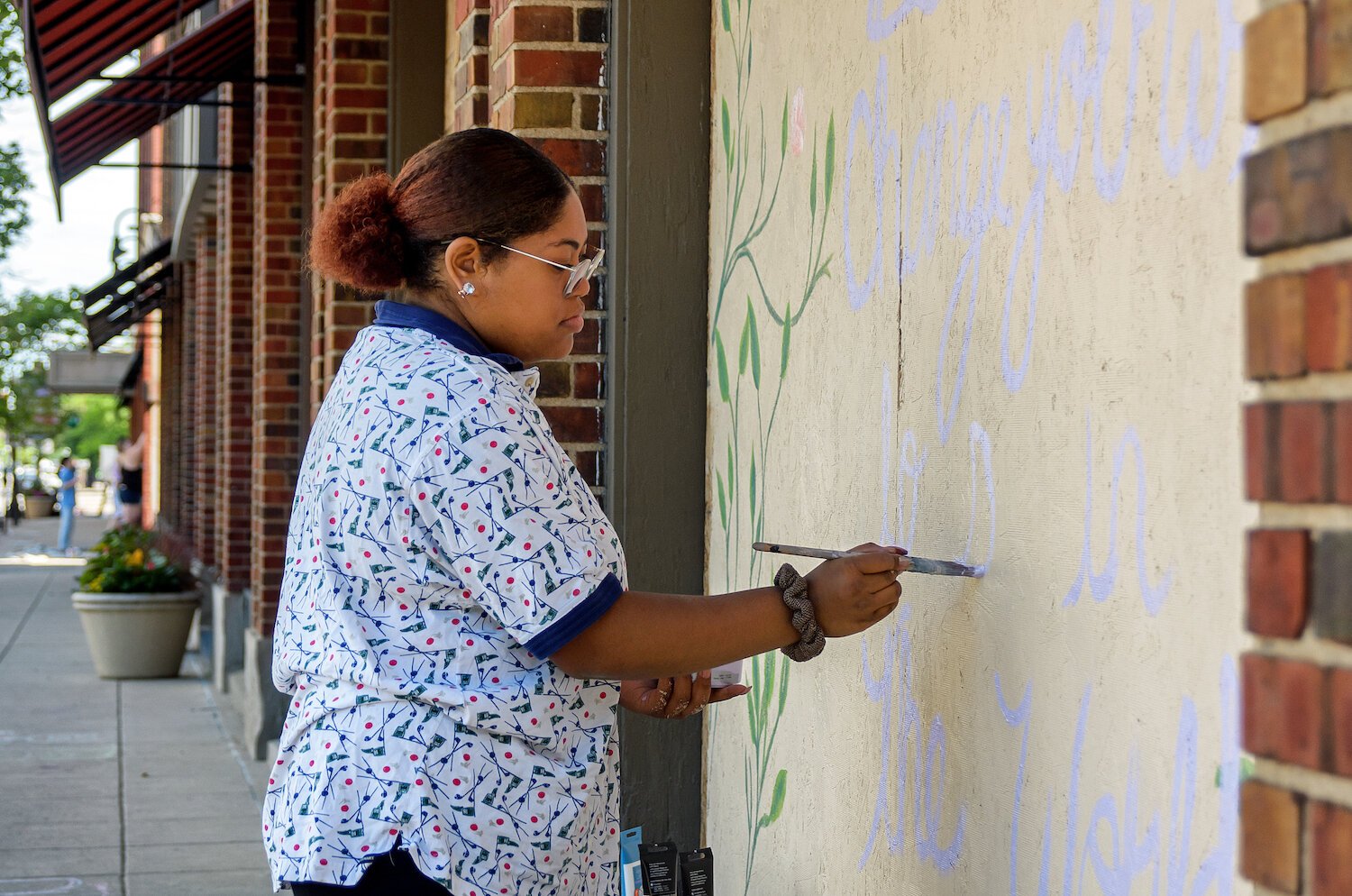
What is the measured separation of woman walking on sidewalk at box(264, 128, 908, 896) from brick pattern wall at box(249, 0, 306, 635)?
6317 millimetres

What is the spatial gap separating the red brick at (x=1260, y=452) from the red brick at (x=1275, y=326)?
0.09 ft

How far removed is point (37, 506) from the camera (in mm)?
47844

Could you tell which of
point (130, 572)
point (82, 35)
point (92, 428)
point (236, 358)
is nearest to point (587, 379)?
point (82, 35)

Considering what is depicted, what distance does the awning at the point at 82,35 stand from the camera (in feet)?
23.8

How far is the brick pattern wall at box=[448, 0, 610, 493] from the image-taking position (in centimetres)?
343

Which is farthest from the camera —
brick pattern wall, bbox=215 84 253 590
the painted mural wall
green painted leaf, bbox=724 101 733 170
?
brick pattern wall, bbox=215 84 253 590

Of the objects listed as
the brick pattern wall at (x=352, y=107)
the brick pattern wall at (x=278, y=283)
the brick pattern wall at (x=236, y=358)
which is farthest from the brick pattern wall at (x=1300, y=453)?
the brick pattern wall at (x=236, y=358)

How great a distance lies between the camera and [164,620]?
10734 millimetres

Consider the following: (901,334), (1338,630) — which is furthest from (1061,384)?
(1338,630)

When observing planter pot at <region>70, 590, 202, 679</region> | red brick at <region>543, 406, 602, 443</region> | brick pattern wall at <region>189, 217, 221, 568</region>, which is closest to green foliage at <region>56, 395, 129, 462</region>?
brick pattern wall at <region>189, 217, 221, 568</region>

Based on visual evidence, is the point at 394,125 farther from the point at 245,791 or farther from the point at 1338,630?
the point at 1338,630

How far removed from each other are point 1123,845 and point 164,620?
32.9 ft

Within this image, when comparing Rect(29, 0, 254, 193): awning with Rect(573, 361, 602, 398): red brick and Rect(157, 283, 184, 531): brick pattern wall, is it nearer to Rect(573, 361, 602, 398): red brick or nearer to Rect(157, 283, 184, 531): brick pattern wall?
Rect(573, 361, 602, 398): red brick

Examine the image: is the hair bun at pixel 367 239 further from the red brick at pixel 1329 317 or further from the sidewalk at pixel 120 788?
the sidewalk at pixel 120 788
